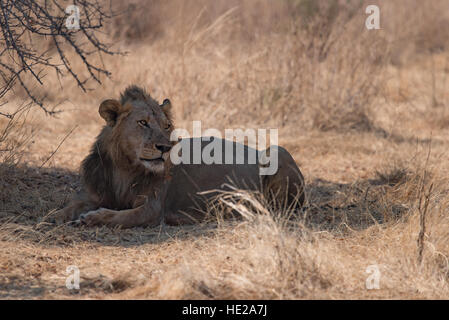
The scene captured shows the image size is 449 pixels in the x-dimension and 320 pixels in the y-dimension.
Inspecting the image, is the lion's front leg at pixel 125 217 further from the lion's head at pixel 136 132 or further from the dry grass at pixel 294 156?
the lion's head at pixel 136 132

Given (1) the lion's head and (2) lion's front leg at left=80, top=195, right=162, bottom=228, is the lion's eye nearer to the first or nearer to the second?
(1) the lion's head

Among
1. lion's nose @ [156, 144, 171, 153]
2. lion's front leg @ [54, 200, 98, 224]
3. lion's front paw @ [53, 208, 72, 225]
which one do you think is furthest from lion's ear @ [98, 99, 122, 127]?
lion's front paw @ [53, 208, 72, 225]

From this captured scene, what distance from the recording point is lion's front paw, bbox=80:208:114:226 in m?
5.17

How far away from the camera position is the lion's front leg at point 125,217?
204 inches

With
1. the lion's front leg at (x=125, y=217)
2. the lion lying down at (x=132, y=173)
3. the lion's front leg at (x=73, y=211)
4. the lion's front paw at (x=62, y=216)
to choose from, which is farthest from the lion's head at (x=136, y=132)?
the lion's front paw at (x=62, y=216)

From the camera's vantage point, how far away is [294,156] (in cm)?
831

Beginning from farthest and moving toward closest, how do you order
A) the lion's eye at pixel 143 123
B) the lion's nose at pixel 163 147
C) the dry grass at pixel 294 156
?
the lion's eye at pixel 143 123, the lion's nose at pixel 163 147, the dry grass at pixel 294 156

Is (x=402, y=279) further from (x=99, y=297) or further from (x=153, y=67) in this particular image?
(x=153, y=67)

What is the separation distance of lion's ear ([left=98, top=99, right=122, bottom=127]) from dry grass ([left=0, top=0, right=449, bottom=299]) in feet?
2.93

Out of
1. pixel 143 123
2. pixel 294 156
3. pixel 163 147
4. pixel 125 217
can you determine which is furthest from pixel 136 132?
pixel 294 156

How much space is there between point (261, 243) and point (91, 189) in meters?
1.96

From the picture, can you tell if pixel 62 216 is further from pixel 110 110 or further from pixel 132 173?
pixel 110 110

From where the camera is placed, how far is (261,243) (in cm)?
401
